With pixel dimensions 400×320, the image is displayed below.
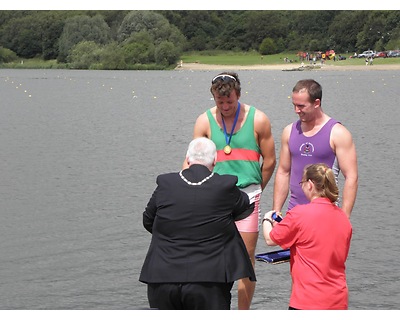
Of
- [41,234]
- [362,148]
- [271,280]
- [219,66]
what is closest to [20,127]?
[362,148]

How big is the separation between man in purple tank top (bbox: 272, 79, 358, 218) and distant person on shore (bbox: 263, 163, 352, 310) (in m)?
0.95

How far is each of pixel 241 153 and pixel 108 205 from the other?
31.9 feet

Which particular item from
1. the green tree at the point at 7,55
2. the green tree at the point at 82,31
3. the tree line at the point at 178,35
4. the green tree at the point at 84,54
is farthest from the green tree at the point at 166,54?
the green tree at the point at 7,55

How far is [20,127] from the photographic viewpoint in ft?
111

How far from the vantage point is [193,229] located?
527cm

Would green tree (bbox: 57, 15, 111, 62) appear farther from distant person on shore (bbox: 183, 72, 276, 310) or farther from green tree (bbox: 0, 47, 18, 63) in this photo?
distant person on shore (bbox: 183, 72, 276, 310)

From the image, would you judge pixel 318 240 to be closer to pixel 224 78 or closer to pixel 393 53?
pixel 224 78

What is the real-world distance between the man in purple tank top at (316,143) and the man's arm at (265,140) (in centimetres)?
22

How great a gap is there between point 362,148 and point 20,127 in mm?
14348

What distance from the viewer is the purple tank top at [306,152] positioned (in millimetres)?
6469

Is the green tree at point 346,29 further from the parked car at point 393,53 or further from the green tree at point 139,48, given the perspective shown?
the green tree at point 139,48

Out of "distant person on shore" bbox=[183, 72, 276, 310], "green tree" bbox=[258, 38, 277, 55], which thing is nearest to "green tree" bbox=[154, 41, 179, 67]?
"green tree" bbox=[258, 38, 277, 55]

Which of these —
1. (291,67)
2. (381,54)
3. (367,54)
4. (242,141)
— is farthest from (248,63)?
(242,141)
